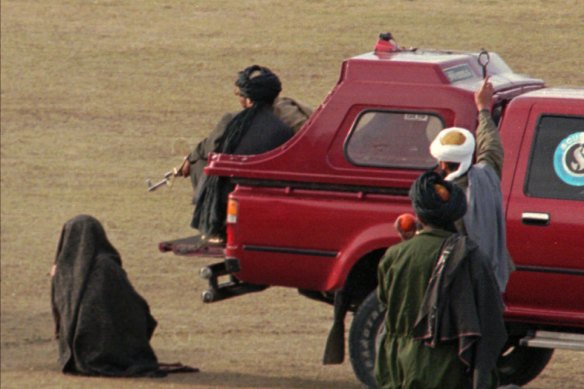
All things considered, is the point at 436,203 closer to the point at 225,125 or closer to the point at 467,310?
the point at 467,310

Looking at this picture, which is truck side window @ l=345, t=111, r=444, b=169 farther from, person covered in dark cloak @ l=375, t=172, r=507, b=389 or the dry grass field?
person covered in dark cloak @ l=375, t=172, r=507, b=389

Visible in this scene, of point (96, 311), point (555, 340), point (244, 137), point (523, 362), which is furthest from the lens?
point (96, 311)

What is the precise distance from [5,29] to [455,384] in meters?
17.9

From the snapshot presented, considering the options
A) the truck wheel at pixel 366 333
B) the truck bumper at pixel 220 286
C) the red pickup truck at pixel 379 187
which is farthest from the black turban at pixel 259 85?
the truck wheel at pixel 366 333

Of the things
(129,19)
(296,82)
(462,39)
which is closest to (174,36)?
(129,19)

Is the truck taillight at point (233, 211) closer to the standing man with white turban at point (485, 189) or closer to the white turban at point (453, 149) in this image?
the standing man with white turban at point (485, 189)

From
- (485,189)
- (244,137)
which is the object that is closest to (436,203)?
(485,189)

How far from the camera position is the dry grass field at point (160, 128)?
1274 cm

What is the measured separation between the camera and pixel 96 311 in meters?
11.5

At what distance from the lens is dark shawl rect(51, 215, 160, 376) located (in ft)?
37.8

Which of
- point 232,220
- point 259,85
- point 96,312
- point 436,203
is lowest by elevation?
point 96,312

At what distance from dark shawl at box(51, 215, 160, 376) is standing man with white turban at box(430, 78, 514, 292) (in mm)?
4160

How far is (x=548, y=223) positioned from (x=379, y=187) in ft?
3.38

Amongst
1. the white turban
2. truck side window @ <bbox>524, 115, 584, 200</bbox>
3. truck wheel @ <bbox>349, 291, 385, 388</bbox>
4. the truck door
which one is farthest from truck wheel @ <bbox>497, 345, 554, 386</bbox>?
the white turban
